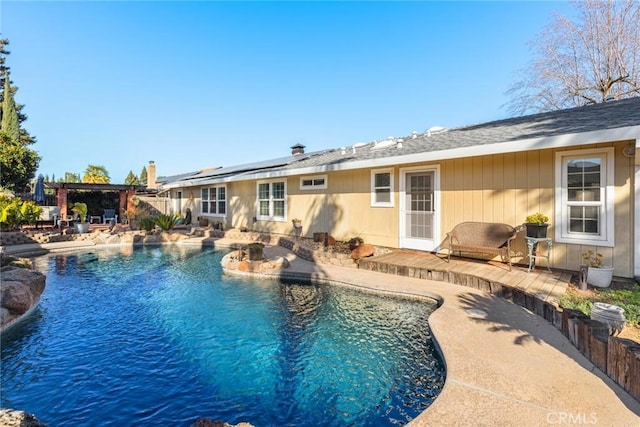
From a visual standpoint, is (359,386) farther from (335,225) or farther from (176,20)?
(176,20)

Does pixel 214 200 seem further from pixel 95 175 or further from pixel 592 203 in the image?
pixel 95 175

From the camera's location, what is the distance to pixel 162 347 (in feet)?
14.0

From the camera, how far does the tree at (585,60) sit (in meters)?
14.5

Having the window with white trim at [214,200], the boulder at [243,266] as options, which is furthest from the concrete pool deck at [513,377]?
the window with white trim at [214,200]

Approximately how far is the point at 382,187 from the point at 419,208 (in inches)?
54.2

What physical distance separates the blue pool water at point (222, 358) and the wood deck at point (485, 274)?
1239mm

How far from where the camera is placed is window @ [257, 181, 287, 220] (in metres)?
13.4

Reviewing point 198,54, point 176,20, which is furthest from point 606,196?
point 198,54

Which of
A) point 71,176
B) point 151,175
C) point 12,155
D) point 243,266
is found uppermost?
point 71,176

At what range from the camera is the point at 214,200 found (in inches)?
691

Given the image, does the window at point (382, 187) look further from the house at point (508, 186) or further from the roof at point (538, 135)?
the roof at point (538, 135)

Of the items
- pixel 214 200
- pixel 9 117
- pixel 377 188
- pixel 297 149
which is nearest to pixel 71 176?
pixel 9 117

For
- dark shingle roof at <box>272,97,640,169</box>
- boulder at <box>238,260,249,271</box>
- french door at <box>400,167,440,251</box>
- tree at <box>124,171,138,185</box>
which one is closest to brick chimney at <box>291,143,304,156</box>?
dark shingle roof at <box>272,97,640,169</box>
